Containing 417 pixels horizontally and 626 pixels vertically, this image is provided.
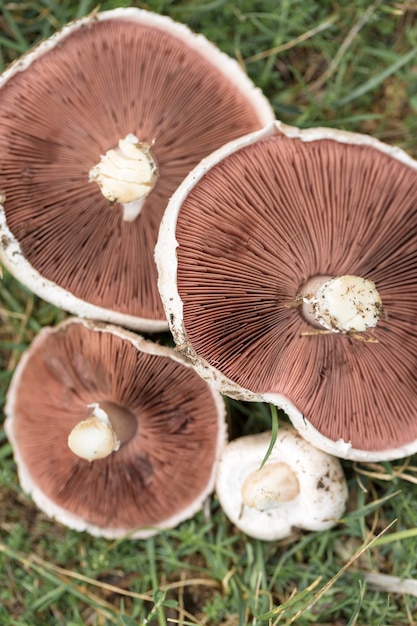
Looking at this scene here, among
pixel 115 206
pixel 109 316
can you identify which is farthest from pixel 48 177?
pixel 109 316

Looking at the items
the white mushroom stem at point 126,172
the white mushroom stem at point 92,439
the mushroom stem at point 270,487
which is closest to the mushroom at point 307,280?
the white mushroom stem at point 126,172

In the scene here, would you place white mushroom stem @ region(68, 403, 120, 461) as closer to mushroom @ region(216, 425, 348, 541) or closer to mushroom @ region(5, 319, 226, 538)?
mushroom @ region(5, 319, 226, 538)

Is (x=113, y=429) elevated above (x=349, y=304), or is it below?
below

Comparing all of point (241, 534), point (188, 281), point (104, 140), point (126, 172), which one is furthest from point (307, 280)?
point (241, 534)

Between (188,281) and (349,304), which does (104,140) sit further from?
(349,304)

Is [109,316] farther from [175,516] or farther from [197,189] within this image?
[175,516]

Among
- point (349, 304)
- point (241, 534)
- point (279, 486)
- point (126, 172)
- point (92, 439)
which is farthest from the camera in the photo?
point (241, 534)
